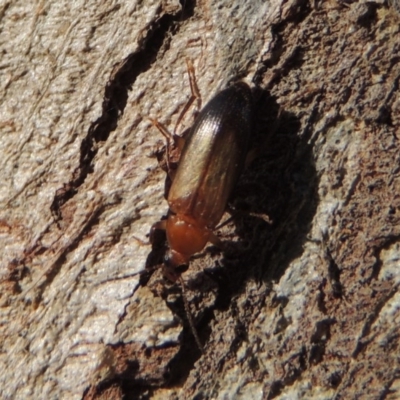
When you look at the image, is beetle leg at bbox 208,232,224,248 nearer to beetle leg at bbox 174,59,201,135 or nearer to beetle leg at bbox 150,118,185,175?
beetle leg at bbox 150,118,185,175

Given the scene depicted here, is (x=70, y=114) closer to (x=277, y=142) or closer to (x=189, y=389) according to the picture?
(x=277, y=142)

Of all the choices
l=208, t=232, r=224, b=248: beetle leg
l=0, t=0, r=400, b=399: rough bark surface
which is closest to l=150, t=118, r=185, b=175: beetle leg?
l=0, t=0, r=400, b=399: rough bark surface

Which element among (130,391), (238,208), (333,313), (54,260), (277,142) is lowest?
(130,391)

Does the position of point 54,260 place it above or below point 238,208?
below

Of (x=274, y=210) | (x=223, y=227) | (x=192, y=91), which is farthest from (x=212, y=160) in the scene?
(x=274, y=210)

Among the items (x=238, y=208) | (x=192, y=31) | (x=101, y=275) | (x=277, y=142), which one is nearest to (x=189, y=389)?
(x=101, y=275)

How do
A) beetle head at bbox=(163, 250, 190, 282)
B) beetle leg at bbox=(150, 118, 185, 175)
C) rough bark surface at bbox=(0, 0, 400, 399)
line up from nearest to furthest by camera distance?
rough bark surface at bbox=(0, 0, 400, 399) < beetle head at bbox=(163, 250, 190, 282) < beetle leg at bbox=(150, 118, 185, 175)

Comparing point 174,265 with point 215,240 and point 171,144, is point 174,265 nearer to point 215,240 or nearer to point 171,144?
point 215,240
